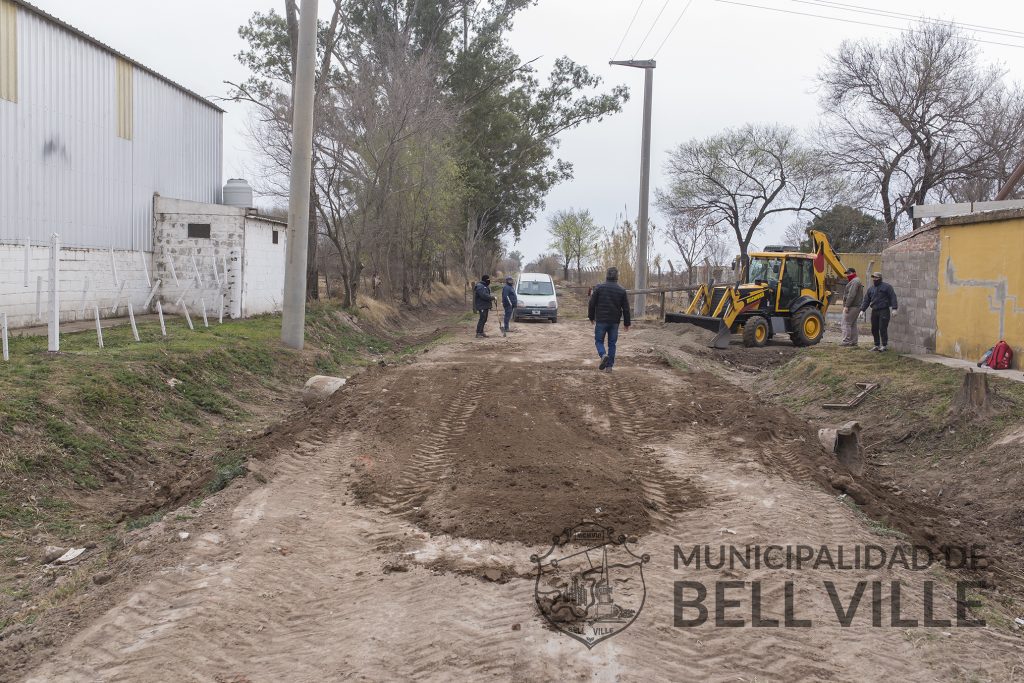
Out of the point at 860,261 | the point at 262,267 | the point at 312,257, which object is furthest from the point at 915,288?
the point at 860,261

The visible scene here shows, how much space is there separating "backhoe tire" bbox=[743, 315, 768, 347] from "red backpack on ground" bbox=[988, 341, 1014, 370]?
844 centimetres

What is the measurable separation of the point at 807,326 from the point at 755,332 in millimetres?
1615

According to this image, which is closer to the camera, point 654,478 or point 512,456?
point 654,478

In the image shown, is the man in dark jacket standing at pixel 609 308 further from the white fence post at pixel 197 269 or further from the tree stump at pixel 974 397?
the white fence post at pixel 197 269

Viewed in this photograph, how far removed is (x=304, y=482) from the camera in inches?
301

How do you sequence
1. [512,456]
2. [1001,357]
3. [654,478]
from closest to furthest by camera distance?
1. [654,478]
2. [512,456]
3. [1001,357]

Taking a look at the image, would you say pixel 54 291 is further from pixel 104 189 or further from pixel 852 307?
pixel 852 307

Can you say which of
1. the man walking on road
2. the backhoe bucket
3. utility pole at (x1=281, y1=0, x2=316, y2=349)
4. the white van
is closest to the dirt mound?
utility pole at (x1=281, y1=0, x2=316, y2=349)

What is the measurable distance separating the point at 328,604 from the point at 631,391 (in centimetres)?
829

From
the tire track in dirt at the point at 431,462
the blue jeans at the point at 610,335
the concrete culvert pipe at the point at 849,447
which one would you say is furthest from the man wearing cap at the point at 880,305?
the tire track in dirt at the point at 431,462

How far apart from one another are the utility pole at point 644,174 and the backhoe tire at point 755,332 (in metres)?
9.54

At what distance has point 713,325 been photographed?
2156cm

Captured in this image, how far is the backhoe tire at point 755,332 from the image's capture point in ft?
69.6

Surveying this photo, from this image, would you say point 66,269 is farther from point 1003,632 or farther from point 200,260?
point 1003,632
